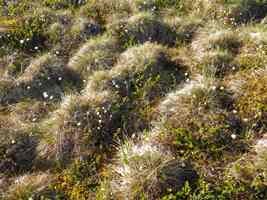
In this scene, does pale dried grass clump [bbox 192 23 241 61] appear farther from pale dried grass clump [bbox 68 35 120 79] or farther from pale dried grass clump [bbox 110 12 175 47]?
pale dried grass clump [bbox 68 35 120 79]

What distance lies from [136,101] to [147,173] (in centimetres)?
173

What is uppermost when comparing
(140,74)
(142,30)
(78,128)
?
(142,30)

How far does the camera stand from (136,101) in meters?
7.13

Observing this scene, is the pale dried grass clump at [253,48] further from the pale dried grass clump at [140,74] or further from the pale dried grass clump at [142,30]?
the pale dried grass clump at [142,30]

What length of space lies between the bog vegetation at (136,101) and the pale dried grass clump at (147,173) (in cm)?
1

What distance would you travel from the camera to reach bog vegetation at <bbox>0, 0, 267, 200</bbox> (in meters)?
5.80

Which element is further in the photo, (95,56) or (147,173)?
(95,56)

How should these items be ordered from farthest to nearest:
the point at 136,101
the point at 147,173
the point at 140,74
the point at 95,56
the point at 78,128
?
the point at 95,56 → the point at 140,74 → the point at 136,101 → the point at 78,128 → the point at 147,173

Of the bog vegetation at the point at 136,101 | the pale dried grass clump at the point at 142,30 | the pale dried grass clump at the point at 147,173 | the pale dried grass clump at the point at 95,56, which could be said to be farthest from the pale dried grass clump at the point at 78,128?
the pale dried grass clump at the point at 142,30

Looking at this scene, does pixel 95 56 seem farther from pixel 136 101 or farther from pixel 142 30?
pixel 136 101

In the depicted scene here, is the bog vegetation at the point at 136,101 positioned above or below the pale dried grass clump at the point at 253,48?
below

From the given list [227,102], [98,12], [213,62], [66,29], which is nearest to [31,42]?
[66,29]

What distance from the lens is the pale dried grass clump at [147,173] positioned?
5578 millimetres

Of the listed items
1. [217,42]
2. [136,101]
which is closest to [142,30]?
[217,42]
